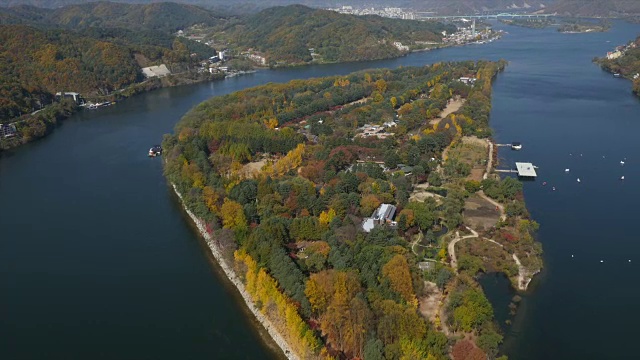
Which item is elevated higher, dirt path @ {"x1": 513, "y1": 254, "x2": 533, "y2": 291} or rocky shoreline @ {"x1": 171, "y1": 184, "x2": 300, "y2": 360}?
rocky shoreline @ {"x1": 171, "y1": 184, "x2": 300, "y2": 360}

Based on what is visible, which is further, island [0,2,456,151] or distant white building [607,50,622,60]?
distant white building [607,50,622,60]

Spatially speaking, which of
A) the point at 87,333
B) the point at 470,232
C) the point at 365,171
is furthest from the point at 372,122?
the point at 87,333

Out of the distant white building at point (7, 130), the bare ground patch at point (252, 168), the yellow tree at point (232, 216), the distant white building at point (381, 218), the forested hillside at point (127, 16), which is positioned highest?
the forested hillside at point (127, 16)

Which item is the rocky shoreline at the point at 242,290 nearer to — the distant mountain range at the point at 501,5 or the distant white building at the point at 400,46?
the distant white building at the point at 400,46

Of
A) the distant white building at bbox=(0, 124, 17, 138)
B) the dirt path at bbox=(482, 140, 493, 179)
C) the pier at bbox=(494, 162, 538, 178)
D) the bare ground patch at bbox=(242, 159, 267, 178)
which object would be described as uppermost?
the distant white building at bbox=(0, 124, 17, 138)

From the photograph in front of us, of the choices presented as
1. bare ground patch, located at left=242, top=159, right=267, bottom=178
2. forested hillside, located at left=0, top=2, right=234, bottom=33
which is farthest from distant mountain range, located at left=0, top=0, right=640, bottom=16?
bare ground patch, located at left=242, top=159, right=267, bottom=178

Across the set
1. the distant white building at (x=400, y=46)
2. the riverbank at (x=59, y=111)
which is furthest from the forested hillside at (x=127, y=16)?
the riverbank at (x=59, y=111)

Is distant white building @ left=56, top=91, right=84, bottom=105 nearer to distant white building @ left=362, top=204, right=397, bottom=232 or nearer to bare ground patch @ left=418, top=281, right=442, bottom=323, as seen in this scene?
distant white building @ left=362, top=204, right=397, bottom=232
